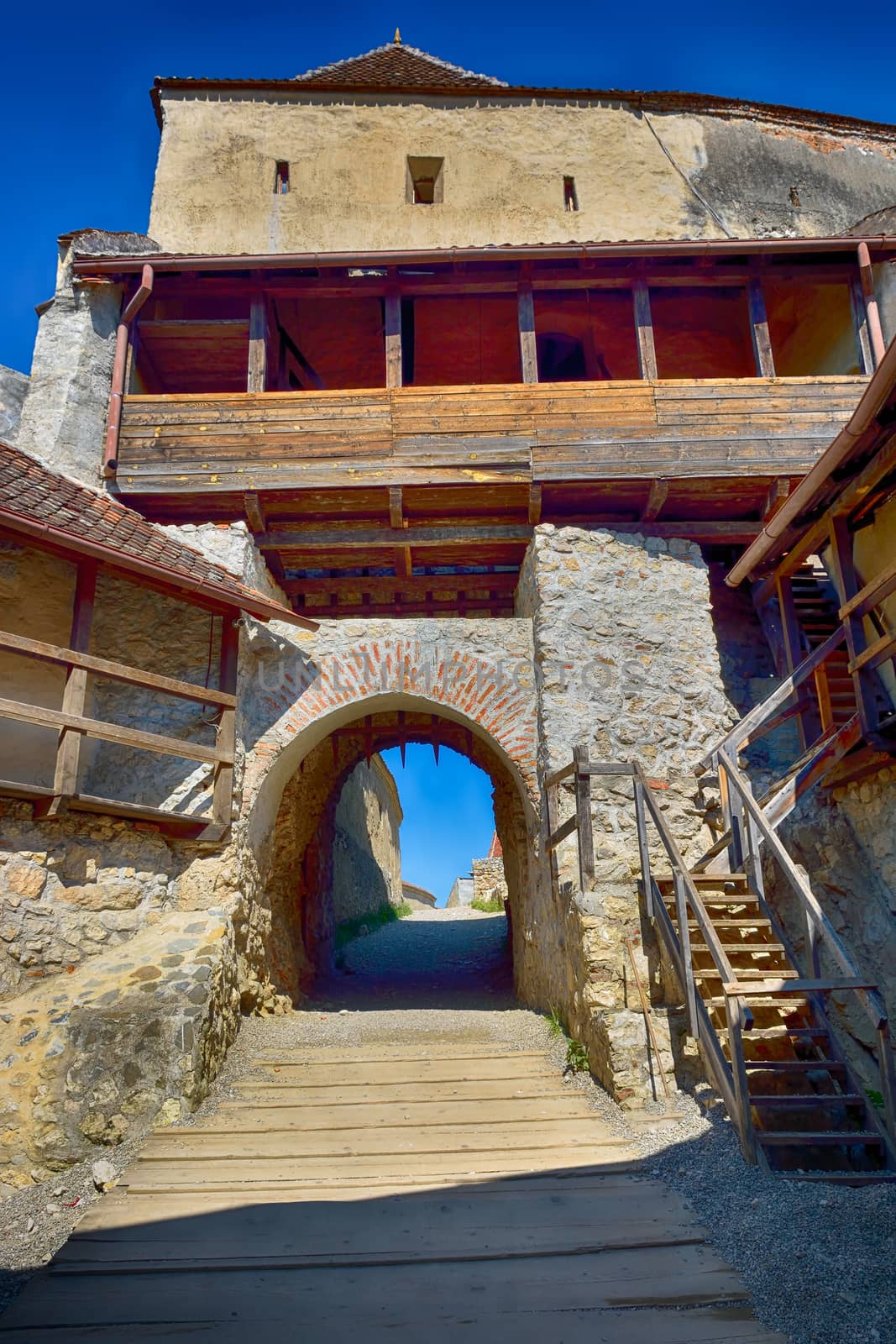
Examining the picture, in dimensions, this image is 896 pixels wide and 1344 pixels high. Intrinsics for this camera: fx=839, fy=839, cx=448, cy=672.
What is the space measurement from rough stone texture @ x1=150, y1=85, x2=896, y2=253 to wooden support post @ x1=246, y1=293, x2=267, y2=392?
2273mm

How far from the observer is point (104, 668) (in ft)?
20.9

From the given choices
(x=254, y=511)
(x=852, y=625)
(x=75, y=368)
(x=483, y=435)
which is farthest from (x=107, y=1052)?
(x=75, y=368)

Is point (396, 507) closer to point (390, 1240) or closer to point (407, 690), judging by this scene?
point (407, 690)

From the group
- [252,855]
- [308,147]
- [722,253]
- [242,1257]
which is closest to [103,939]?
[252,855]

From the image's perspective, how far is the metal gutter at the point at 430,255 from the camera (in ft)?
28.0

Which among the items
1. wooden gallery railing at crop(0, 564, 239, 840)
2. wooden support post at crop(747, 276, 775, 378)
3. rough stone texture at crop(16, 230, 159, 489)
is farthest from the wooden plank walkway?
wooden support post at crop(747, 276, 775, 378)

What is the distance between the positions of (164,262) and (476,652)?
5.13 metres

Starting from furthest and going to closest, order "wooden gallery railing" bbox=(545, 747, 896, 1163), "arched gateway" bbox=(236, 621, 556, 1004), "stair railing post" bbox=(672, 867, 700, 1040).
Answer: "arched gateway" bbox=(236, 621, 556, 1004) → "stair railing post" bbox=(672, 867, 700, 1040) → "wooden gallery railing" bbox=(545, 747, 896, 1163)

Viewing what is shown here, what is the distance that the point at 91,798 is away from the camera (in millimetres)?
6094

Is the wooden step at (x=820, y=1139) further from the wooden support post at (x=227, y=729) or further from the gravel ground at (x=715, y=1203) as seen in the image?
the wooden support post at (x=227, y=729)

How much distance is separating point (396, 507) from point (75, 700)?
3514mm

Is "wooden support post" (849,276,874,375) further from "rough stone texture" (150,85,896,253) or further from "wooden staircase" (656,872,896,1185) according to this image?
"wooden staircase" (656,872,896,1185)

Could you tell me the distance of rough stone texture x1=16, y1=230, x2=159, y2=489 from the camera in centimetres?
833

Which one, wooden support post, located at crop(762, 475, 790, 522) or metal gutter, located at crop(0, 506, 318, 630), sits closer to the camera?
metal gutter, located at crop(0, 506, 318, 630)
